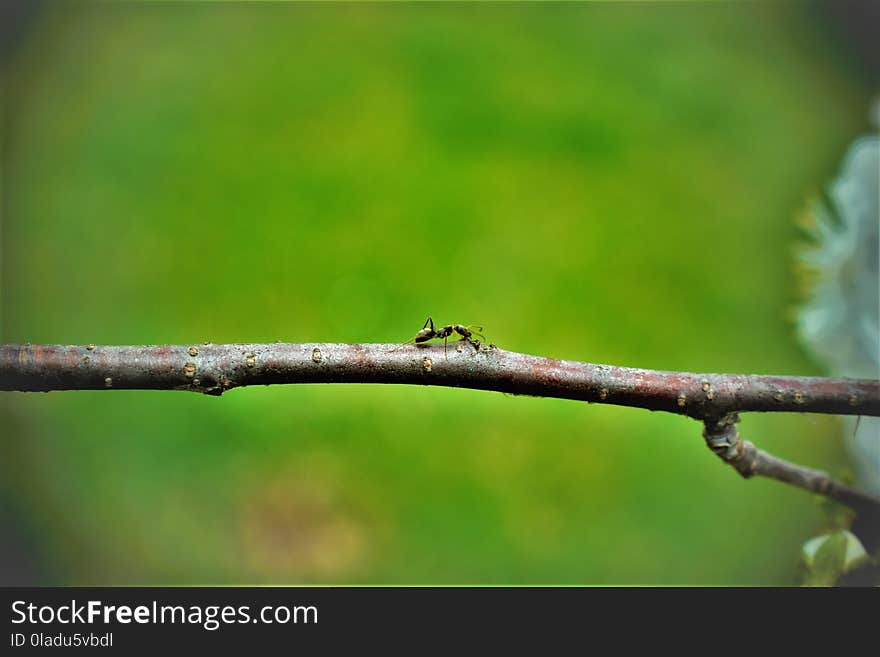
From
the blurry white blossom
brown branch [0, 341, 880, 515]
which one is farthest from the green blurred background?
brown branch [0, 341, 880, 515]

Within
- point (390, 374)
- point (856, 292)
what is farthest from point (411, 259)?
point (390, 374)

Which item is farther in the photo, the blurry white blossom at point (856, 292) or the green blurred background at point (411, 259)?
the green blurred background at point (411, 259)

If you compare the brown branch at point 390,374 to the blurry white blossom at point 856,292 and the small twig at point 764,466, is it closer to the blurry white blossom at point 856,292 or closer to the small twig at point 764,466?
the small twig at point 764,466

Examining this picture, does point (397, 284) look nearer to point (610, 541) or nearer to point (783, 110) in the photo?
point (610, 541)

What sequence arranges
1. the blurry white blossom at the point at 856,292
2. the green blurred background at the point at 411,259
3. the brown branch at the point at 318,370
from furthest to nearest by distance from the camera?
1. the green blurred background at the point at 411,259
2. the blurry white blossom at the point at 856,292
3. the brown branch at the point at 318,370

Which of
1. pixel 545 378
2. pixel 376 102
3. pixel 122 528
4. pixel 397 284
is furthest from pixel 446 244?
pixel 545 378

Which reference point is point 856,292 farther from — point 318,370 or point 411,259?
point 411,259

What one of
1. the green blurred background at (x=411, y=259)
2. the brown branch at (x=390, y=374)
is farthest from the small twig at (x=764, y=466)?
the green blurred background at (x=411, y=259)
